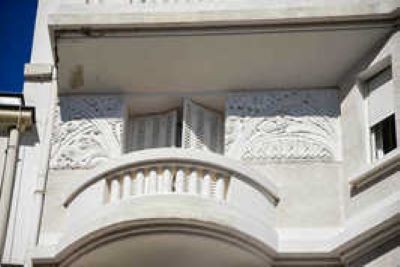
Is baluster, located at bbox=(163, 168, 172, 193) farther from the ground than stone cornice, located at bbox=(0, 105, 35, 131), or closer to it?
closer to it

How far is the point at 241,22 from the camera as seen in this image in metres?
17.0

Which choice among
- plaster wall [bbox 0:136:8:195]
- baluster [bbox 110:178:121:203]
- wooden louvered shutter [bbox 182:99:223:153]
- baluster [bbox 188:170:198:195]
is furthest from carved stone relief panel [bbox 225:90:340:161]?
plaster wall [bbox 0:136:8:195]

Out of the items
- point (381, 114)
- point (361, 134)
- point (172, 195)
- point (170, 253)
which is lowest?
point (170, 253)

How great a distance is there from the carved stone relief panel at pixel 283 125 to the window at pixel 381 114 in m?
0.66

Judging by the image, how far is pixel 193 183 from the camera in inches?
623

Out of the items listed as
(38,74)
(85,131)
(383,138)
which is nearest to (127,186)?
(85,131)

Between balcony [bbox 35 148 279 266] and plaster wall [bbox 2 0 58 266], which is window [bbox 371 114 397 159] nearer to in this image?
balcony [bbox 35 148 279 266]

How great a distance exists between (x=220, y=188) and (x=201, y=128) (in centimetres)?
195

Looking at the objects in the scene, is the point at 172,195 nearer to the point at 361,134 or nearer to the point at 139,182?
the point at 139,182

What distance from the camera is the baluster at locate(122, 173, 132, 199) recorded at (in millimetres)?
15859

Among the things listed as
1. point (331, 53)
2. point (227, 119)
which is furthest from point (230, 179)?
point (331, 53)

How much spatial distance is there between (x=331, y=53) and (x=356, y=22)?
26.1 inches

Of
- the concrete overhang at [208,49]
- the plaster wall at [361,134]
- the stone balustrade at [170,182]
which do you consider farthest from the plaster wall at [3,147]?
the plaster wall at [361,134]

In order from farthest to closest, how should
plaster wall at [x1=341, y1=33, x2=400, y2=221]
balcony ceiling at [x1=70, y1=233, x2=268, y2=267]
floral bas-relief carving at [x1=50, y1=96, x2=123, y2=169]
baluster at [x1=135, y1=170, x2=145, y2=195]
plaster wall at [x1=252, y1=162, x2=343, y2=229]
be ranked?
1. floral bas-relief carving at [x1=50, y1=96, x2=123, y2=169]
2. plaster wall at [x1=252, y1=162, x2=343, y2=229]
3. baluster at [x1=135, y1=170, x2=145, y2=195]
4. plaster wall at [x1=341, y1=33, x2=400, y2=221]
5. balcony ceiling at [x1=70, y1=233, x2=268, y2=267]
